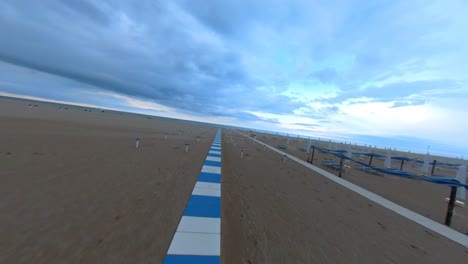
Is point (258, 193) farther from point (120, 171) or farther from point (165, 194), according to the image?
point (120, 171)

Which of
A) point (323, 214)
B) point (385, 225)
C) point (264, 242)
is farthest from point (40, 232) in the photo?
point (385, 225)

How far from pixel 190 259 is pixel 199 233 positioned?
0.67 m

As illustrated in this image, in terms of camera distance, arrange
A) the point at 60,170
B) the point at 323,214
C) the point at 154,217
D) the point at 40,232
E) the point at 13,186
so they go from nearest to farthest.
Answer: the point at 40,232
the point at 154,217
the point at 13,186
the point at 323,214
the point at 60,170

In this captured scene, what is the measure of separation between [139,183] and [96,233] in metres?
2.73

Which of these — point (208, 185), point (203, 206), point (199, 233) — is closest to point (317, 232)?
point (199, 233)

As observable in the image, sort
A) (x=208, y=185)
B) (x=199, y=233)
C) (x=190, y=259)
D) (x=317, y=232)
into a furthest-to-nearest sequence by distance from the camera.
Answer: (x=208, y=185) < (x=317, y=232) < (x=199, y=233) < (x=190, y=259)

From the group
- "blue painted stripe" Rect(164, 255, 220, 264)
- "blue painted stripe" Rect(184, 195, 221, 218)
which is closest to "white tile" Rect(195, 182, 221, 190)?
"blue painted stripe" Rect(184, 195, 221, 218)

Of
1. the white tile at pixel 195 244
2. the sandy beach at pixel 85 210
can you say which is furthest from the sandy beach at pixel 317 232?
the sandy beach at pixel 85 210

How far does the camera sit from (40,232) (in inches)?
120

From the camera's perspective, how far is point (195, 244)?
10.5ft

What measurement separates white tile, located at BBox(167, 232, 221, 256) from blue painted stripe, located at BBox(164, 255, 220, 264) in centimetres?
7

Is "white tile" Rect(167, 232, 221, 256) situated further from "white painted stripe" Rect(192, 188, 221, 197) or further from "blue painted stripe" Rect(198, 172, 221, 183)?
"blue painted stripe" Rect(198, 172, 221, 183)

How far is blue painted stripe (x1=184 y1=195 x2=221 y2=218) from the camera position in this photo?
4.28 m

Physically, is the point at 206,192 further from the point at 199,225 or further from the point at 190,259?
the point at 190,259
